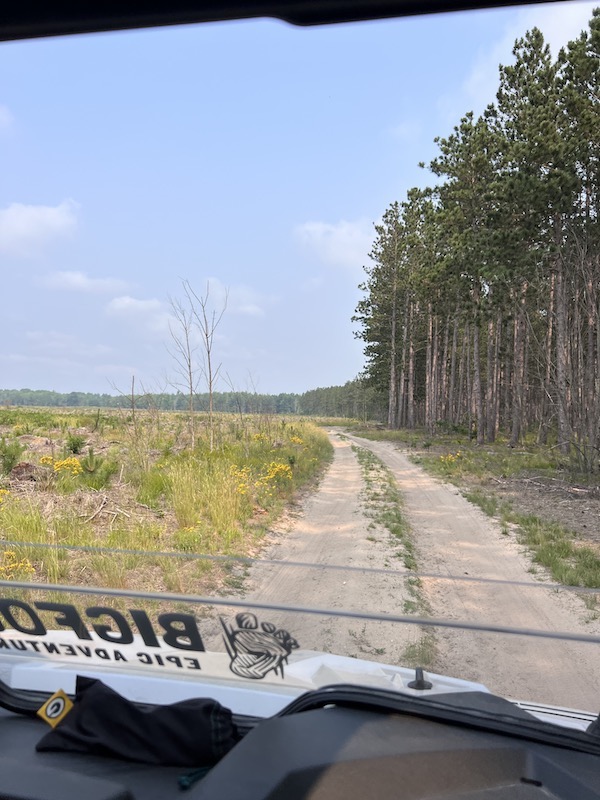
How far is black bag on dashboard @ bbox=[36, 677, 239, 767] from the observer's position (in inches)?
53.3

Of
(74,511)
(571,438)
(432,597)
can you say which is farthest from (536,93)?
(432,597)

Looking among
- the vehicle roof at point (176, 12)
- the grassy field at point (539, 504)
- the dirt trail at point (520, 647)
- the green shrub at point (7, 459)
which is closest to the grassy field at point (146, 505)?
the green shrub at point (7, 459)

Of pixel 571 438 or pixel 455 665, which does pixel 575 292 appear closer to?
pixel 571 438

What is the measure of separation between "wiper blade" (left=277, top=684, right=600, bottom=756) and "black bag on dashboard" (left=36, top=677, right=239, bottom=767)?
152 millimetres

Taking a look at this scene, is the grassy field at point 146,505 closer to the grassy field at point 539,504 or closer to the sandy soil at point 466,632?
the sandy soil at point 466,632

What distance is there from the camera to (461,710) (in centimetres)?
134

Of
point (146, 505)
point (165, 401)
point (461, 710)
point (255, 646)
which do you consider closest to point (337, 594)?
point (255, 646)

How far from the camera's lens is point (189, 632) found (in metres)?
1.51

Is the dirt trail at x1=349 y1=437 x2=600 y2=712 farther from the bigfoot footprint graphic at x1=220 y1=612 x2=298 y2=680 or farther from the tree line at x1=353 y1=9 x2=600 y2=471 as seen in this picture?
the tree line at x1=353 y1=9 x2=600 y2=471

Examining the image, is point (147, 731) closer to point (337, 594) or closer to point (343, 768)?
point (343, 768)

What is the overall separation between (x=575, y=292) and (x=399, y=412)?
78.7ft

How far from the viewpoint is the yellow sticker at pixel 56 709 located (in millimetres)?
1465

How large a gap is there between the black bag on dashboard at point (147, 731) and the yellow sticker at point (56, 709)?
0.7 inches

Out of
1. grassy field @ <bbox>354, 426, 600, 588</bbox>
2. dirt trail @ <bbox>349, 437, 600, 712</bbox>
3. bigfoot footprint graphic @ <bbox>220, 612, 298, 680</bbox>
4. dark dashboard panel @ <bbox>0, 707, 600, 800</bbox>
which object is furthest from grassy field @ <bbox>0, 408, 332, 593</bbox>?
grassy field @ <bbox>354, 426, 600, 588</bbox>
